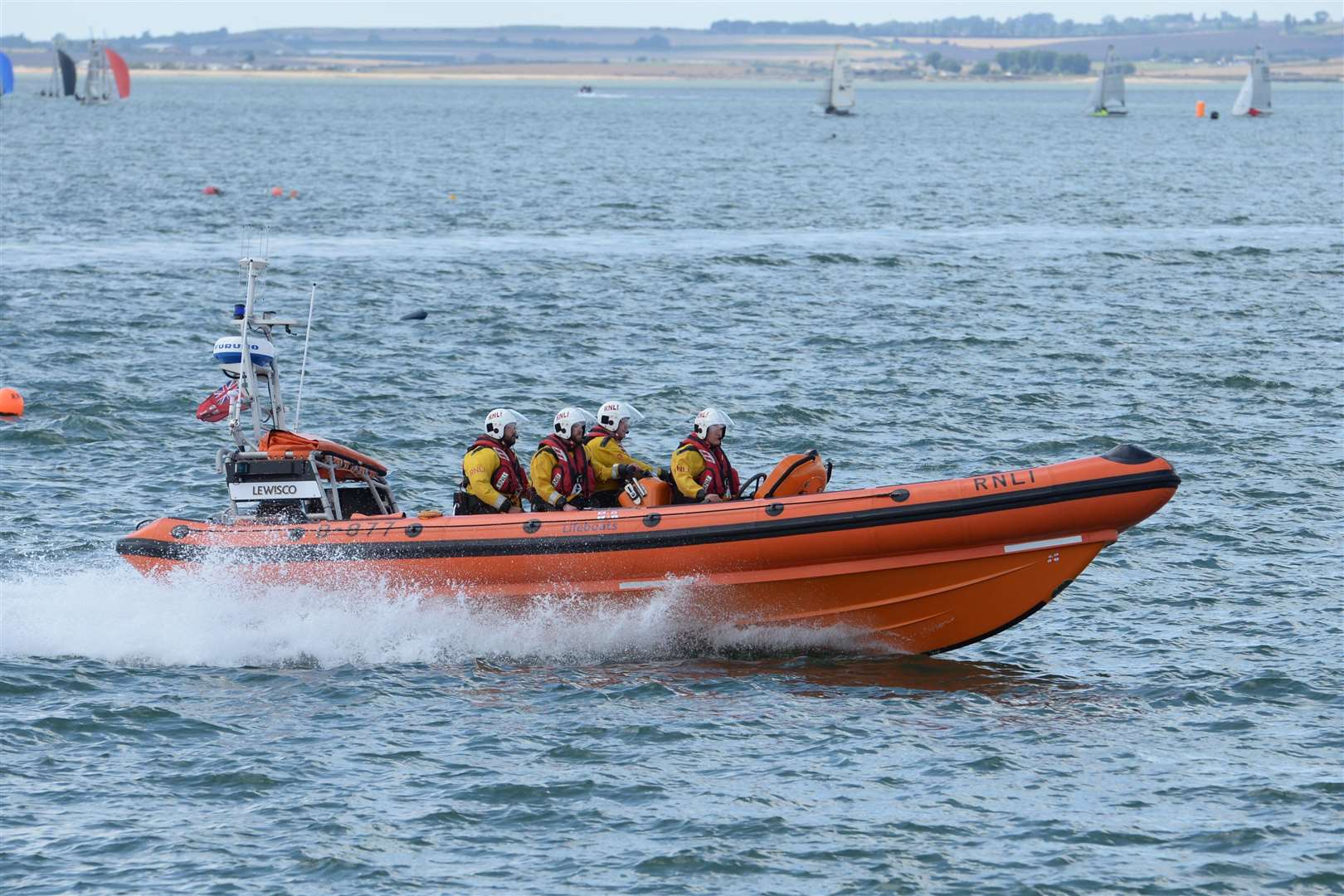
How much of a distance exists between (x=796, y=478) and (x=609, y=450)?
62.4 inches

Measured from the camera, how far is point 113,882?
895 cm

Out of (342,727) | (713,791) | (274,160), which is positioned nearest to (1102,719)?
(713,791)

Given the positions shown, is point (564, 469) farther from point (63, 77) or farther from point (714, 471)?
point (63, 77)

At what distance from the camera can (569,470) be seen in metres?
13.2

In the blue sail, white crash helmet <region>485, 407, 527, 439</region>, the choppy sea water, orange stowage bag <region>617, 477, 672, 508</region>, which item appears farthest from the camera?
the blue sail

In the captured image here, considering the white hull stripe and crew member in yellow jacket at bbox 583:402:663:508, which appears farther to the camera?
crew member in yellow jacket at bbox 583:402:663:508

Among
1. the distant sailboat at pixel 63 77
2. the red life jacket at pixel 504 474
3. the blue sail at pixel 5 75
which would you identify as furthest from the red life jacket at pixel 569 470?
the distant sailboat at pixel 63 77

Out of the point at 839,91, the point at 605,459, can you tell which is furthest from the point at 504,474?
the point at 839,91

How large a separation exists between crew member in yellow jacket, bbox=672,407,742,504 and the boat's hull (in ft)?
1.92

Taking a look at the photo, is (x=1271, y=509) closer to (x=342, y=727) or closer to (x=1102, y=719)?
(x=1102, y=719)

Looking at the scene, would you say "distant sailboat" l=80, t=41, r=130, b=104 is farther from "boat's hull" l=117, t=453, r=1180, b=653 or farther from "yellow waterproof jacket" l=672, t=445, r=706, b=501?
"yellow waterproof jacket" l=672, t=445, r=706, b=501

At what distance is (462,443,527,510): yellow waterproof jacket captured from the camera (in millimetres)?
13078

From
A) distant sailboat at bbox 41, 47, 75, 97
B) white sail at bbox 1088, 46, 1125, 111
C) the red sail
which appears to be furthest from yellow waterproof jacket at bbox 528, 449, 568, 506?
distant sailboat at bbox 41, 47, 75, 97

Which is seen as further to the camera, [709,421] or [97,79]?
[97,79]
